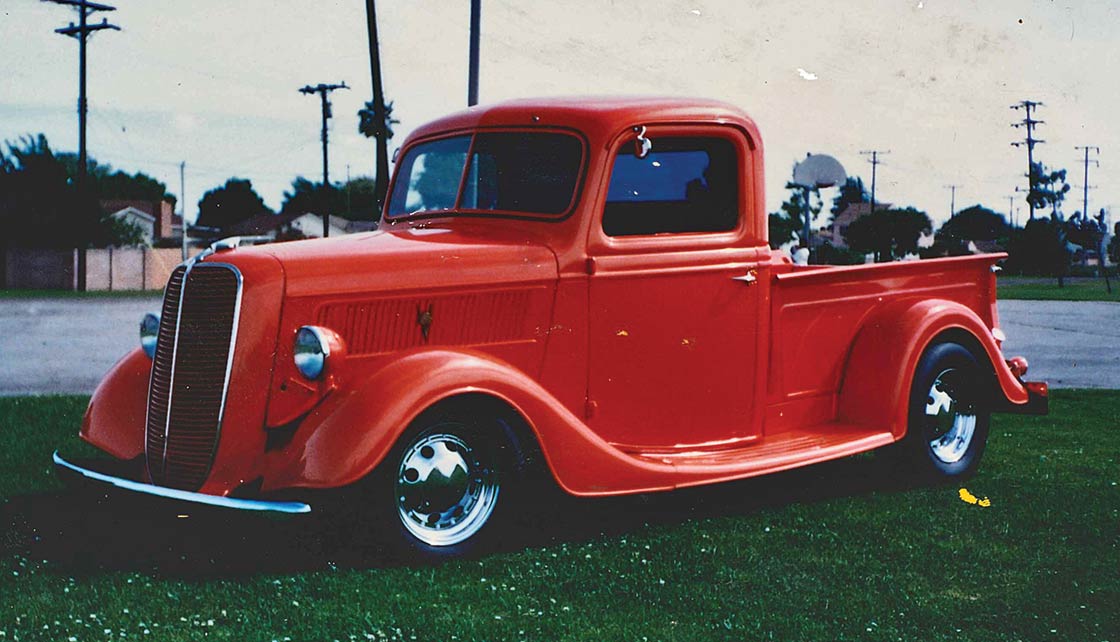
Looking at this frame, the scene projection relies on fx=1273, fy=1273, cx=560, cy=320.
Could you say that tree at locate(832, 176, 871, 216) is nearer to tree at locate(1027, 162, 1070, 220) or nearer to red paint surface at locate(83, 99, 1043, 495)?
tree at locate(1027, 162, 1070, 220)

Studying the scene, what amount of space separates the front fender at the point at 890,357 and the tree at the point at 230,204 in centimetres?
9933

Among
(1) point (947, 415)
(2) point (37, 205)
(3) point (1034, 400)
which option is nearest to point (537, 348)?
(1) point (947, 415)

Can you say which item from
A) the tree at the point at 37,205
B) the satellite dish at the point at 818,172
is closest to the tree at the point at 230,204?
the tree at the point at 37,205

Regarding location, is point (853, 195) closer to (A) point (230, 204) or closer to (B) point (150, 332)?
(A) point (230, 204)

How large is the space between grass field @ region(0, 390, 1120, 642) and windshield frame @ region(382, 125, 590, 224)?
1507mm

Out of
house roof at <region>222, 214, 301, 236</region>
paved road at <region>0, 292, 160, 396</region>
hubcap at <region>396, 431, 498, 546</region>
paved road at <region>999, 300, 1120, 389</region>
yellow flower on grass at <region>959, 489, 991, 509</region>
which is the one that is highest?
house roof at <region>222, 214, 301, 236</region>

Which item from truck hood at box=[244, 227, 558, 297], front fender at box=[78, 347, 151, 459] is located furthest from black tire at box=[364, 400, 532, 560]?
front fender at box=[78, 347, 151, 459]

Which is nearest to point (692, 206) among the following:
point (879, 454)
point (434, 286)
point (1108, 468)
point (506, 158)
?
point (506, 158)

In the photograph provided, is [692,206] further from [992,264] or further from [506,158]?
[992,264]

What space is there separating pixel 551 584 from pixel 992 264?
4.09 meters

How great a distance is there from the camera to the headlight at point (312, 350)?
16.7 feet

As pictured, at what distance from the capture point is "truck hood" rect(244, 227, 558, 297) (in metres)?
5.25

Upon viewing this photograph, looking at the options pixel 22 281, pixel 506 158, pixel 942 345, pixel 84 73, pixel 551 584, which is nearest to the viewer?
pixel 551 584

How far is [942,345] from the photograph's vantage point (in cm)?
717
